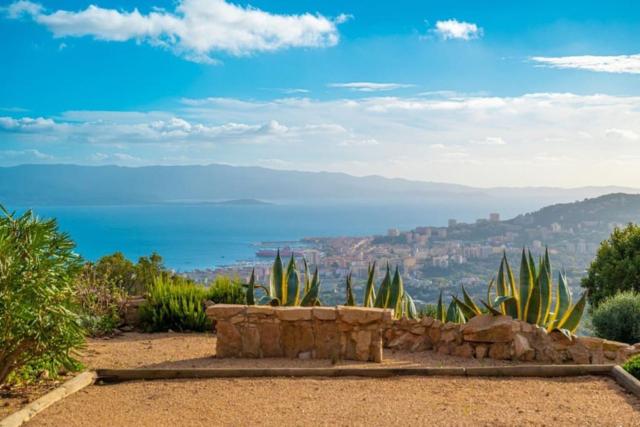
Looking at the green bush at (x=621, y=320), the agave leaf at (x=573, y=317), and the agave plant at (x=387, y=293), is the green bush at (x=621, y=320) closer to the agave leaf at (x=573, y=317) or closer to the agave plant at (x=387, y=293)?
the agave leaf at (x=573, y=317)

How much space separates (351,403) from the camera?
598cm

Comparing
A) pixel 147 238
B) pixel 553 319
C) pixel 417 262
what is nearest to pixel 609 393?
pixel 553 319

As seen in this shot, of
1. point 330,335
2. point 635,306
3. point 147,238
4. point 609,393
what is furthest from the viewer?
point 147,238

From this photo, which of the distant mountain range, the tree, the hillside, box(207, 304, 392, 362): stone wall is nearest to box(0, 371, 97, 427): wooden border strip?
box(207, 304, 392, 362): stone wall

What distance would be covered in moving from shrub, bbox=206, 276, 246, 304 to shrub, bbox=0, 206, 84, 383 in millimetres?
4783

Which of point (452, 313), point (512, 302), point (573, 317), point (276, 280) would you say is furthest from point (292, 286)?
point (573, 317)

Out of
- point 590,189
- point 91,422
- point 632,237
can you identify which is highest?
point 590,189

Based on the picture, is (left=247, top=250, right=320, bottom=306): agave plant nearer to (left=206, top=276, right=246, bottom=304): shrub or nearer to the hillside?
(left=206, top=276, right=246, bottom=304): shrub

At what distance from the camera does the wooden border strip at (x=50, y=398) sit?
17.9ft

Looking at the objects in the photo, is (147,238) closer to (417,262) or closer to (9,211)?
(417,262)

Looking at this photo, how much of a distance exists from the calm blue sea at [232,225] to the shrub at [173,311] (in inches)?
1177

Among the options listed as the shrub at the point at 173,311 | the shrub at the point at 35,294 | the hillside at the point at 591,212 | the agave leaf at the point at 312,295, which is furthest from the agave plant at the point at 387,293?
the hillside at the point at 591,212

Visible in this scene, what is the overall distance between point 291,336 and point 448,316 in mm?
3107

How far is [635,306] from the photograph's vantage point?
31.5 feet
